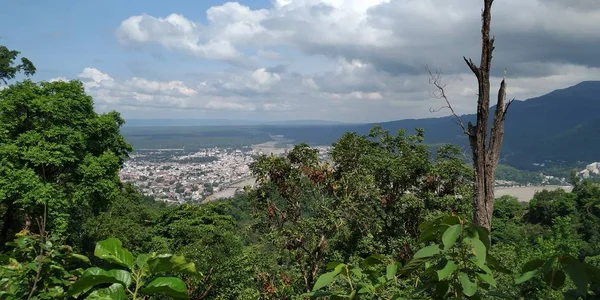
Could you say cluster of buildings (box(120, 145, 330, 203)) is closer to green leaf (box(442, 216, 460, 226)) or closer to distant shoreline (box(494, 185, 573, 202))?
distant shoreline (box(494, 185, 573, 202))

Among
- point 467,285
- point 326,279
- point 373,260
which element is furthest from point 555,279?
point 326,279

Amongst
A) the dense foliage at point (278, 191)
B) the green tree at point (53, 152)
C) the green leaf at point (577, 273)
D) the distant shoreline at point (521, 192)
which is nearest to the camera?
the green leaf at point (577, 273)

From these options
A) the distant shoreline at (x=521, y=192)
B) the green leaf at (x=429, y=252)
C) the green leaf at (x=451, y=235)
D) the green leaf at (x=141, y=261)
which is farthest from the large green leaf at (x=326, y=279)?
the distant shoreline at (x=521, y=192)

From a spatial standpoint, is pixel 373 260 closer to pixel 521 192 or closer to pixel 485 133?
pixel 485 133

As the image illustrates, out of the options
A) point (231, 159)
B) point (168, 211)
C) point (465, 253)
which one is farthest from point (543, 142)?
point (465, 253)

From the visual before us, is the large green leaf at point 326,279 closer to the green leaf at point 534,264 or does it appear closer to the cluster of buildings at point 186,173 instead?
the green leaf at point 534,264

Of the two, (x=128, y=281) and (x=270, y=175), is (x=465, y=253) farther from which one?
(x=270, y=175)

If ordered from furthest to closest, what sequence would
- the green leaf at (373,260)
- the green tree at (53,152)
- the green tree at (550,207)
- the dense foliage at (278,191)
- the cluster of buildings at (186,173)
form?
1. the cluster of buildings at (186,173)
2. the green tree at (550,207)
3. the green tree at (53,152)
4. the dense foliage at (278,191)
5. the green leaf at (373,260)
